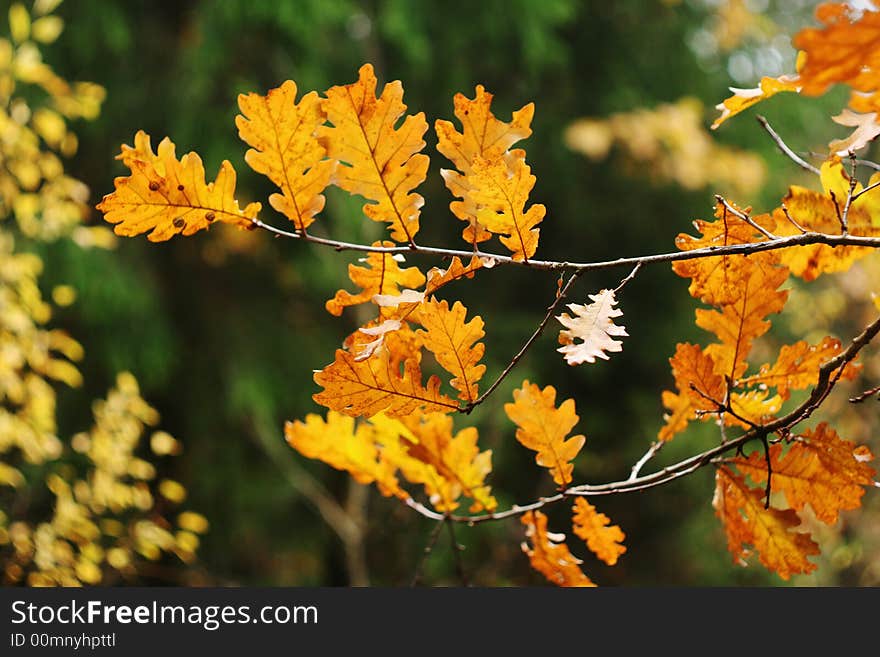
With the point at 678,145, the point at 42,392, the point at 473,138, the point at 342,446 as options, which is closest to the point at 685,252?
the point at 473,138

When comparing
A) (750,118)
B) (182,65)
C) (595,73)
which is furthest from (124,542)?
(750,118)

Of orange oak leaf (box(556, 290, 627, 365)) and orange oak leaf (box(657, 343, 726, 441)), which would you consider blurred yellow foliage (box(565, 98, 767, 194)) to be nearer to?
orange oak leaf (box(657, 343, 726, 441))

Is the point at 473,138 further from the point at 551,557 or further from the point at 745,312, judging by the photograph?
the point at 551,557

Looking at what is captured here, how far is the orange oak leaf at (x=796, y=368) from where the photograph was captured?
2.19 ft

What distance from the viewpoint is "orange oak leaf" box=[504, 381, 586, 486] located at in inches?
26.0

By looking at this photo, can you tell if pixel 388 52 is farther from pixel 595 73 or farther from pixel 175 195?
pixel 175 195

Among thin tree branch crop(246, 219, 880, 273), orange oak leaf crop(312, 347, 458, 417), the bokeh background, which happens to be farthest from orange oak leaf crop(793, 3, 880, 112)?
the bokeh background

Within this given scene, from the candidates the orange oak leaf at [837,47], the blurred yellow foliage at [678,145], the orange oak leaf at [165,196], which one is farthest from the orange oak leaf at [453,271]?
the blurred yellow foliage at [678,145]

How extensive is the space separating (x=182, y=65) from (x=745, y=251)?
3270 mm

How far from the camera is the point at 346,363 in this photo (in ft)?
1.75

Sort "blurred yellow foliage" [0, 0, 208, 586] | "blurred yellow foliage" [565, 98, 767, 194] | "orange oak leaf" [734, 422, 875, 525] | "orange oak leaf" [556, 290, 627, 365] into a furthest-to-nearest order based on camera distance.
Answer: "blurred yellow foliage" [565, 98, 767, 194] < "blurred yellow foliage" [0, 0, 208, 586] < "orange oak leaf" [734, 422, 875, 525] < "orange oak leaf" [556, 290, 627, 365]

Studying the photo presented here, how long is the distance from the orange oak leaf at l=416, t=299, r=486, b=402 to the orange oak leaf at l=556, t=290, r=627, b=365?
0.07 metres

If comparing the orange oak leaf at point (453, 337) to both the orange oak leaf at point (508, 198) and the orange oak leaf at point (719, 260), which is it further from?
the orange oak leaf at point (719, 260)

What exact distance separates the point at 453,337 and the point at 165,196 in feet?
0.75
